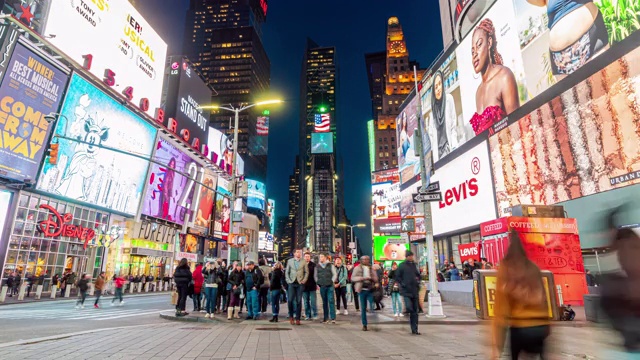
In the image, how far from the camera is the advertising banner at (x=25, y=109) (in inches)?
1000

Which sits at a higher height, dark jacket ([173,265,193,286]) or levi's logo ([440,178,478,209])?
levi's logo ([440,178,478,209])

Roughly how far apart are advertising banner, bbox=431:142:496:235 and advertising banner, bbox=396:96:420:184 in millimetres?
9168

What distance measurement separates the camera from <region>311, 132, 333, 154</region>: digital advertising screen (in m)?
135

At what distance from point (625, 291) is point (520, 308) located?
45.4 inches

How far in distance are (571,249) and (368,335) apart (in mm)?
11529

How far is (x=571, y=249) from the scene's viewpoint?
16.0m

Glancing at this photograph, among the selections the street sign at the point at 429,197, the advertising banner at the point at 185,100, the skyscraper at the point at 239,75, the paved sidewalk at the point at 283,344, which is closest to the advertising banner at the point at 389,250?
the advertising banner at the point at 185,100

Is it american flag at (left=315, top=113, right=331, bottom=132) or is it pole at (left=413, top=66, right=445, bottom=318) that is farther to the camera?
american flag at (left=315, top=113, right=331, bottom=132)

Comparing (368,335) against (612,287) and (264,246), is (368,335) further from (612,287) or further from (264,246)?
(264,246)

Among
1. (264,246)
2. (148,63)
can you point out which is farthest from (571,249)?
(264,246)

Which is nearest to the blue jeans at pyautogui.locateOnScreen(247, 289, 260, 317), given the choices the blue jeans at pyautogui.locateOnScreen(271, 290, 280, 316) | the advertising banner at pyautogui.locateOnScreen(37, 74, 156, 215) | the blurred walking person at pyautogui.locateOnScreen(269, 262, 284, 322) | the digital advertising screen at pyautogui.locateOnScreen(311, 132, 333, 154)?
the blurred walking person at pyautogui.locateOnScreen(269, 262, 284, 322)

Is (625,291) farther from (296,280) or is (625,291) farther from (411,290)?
(296,280)

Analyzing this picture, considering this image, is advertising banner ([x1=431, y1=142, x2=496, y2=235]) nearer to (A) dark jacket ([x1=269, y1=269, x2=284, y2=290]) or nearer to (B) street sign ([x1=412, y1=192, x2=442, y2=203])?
(B) street sign ([x1=412, y1=192, x2=442, y2=203])

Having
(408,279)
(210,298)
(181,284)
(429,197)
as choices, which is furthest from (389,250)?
(408,279)
